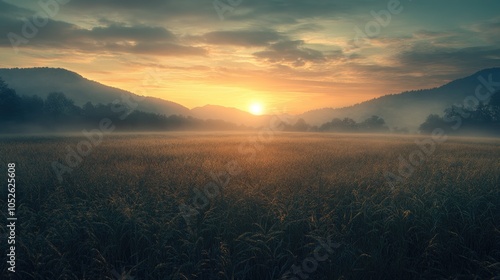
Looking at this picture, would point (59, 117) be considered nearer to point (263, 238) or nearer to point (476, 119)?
point (263, 238)

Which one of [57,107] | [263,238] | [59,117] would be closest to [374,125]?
[59,117]

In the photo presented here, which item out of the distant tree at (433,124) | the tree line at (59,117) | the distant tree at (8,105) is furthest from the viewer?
the distant tree at (433,124)

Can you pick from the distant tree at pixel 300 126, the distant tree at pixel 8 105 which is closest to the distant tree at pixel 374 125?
the distant tree at pixel 300 126

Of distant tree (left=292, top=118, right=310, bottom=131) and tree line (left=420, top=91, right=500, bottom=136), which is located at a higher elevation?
tree line (left=420, top=91, right=500, bottom=136)

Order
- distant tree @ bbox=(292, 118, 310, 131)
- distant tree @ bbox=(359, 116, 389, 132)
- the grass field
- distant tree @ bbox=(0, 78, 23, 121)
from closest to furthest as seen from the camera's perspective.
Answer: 1. the grass field
2. distant tree @ bbox=(0, 78, 23, 121)
3. distant tree @ bbox=(292, 118, 310, 131)
4. distant tree @ bbox=(359, 116, 389, 132)

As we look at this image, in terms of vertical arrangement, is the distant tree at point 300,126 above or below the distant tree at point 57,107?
below

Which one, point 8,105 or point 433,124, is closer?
point 8,105

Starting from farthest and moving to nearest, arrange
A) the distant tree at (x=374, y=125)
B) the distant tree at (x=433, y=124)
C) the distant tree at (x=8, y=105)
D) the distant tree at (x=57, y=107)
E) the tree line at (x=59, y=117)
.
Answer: the distant tree at (x=374, y=125), the distant tree at (x=433, y=124), the distant tree at (x=57, y=107), the tree line at (x=59, y=117), the distant tree at (x=8, y=105)

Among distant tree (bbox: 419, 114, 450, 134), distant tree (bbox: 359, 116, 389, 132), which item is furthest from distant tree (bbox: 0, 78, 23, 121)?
distant tree (bbox: 359, 116, 389, 132)

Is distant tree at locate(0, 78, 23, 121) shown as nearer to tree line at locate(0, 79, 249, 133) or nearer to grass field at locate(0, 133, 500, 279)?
tree line at locate(0, 79, 249, 133)

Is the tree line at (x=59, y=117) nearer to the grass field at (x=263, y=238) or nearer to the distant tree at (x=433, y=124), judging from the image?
the grass field at (x=263, y=238)

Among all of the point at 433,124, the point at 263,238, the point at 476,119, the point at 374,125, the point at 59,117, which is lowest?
the point at 263,238

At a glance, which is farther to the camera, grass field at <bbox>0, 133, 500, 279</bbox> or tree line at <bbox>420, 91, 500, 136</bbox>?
tree line at <bbox>420, 91, 500, 136</bbox>

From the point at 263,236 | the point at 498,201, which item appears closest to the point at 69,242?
the point at 263,236
